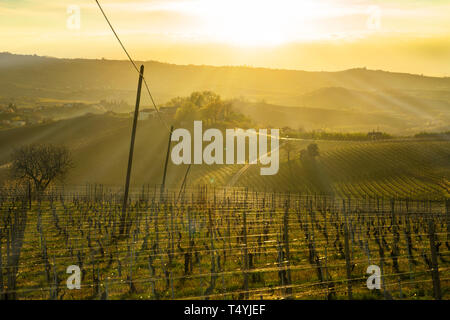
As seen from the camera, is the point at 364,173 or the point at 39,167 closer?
the point at 39,167

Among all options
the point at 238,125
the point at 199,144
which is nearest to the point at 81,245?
the point at 199,144

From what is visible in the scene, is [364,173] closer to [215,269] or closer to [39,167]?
[39,167]

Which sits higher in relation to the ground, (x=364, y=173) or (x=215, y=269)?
(x=364, y=173)

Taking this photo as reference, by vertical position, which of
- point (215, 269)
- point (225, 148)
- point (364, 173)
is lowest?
point (215, 269)

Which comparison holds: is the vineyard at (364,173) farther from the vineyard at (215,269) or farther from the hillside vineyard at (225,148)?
the vineyard at (215,269)

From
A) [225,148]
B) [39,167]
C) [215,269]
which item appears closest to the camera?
[215,269]

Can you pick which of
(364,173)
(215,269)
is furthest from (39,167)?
(364,173)

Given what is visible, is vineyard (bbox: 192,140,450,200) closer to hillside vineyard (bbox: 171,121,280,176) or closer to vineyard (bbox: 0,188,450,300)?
hillside vineyard (bbox: 171,121,280,176)

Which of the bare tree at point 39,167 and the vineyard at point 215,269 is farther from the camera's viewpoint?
the bare tree at point 39,167

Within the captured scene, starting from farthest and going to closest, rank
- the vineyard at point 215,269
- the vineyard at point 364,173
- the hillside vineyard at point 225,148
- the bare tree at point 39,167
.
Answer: the hillside vineyard at point 225,148 → the vineyard at point 364,173 → the bare tree at point 39,167 → the vineyard at point 215,269

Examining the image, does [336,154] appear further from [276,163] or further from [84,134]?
[84,134]

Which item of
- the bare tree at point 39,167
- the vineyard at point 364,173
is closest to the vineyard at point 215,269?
the bare tree at point 39,167

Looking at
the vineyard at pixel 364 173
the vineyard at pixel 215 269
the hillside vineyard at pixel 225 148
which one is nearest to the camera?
the vineyard at pixel 215 269
